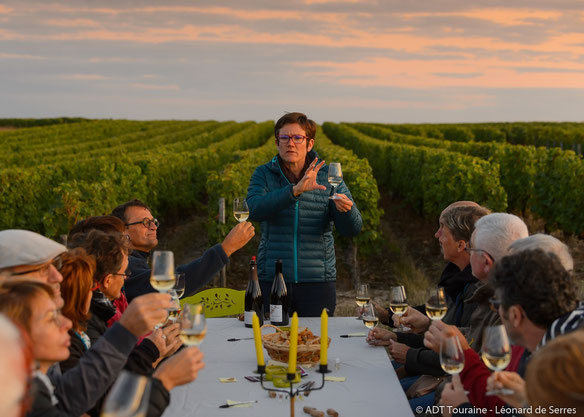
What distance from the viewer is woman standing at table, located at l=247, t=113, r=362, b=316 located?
4559 mm

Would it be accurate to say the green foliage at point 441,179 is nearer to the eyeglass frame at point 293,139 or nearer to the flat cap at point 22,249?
the eyeglass frame at point 293,139

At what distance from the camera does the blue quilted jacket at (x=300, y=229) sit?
4609 mm

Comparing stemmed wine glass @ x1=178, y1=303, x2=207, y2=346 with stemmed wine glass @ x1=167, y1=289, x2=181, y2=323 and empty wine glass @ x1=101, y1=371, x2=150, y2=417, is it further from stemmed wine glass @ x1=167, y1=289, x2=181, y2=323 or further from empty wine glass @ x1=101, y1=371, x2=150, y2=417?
empty wine glass @ x1=101, y1=371, x2=150, y2=417

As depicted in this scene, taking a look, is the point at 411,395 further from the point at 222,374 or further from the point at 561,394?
the point at 561,394

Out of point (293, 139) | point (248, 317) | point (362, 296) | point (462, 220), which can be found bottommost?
point (248, 317)

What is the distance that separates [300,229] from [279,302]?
2.60 feet

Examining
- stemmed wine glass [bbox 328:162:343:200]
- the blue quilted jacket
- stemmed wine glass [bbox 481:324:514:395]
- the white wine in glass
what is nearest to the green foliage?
the blue quilted jacket

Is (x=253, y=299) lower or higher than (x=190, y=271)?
lower

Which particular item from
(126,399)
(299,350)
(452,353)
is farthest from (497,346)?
(126,399)

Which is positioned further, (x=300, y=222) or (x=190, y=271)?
(x=300, y=222)

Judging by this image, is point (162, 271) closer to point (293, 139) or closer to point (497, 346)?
Answer: point (497, 346)

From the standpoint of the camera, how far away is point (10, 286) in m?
2.03

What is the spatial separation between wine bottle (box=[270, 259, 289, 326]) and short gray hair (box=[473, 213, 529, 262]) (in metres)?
1.36

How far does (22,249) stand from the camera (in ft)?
8.18
